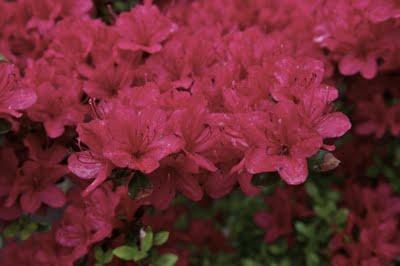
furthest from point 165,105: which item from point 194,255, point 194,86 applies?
point 194,255

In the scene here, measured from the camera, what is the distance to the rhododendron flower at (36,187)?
1529 millimetres

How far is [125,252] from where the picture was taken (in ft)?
4.54

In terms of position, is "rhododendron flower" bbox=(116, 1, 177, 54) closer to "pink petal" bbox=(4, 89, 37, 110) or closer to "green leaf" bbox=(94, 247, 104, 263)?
"pink petal" bbox=(4, 89, 37, 110)

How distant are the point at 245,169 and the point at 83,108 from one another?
1.47ft

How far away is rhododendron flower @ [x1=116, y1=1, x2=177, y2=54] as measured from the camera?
1623 mm

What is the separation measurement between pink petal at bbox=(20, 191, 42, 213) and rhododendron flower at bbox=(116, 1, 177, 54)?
408 mm

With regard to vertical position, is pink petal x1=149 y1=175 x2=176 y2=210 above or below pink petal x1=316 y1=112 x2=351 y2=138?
below

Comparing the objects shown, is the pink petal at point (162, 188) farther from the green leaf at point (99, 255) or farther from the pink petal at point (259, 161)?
the green leaf at point (99, 255)

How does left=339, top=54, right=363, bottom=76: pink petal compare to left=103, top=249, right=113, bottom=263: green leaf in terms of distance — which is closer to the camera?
Result: left=103, top=249, right=113, bottom=263: green leaf

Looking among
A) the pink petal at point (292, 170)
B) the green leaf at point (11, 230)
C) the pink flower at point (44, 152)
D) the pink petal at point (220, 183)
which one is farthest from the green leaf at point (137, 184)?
the green leaf at point (11, 230)

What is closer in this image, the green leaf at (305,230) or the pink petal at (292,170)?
the pink petal at (292,170)

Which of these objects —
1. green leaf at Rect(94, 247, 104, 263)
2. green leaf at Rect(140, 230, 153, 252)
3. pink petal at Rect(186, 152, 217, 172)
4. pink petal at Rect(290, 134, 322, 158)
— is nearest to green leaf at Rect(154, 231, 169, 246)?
green leaf at Rect(140, 230, 153, 252)

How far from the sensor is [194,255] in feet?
7.52

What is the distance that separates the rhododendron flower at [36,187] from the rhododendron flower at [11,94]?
8.0 inches
